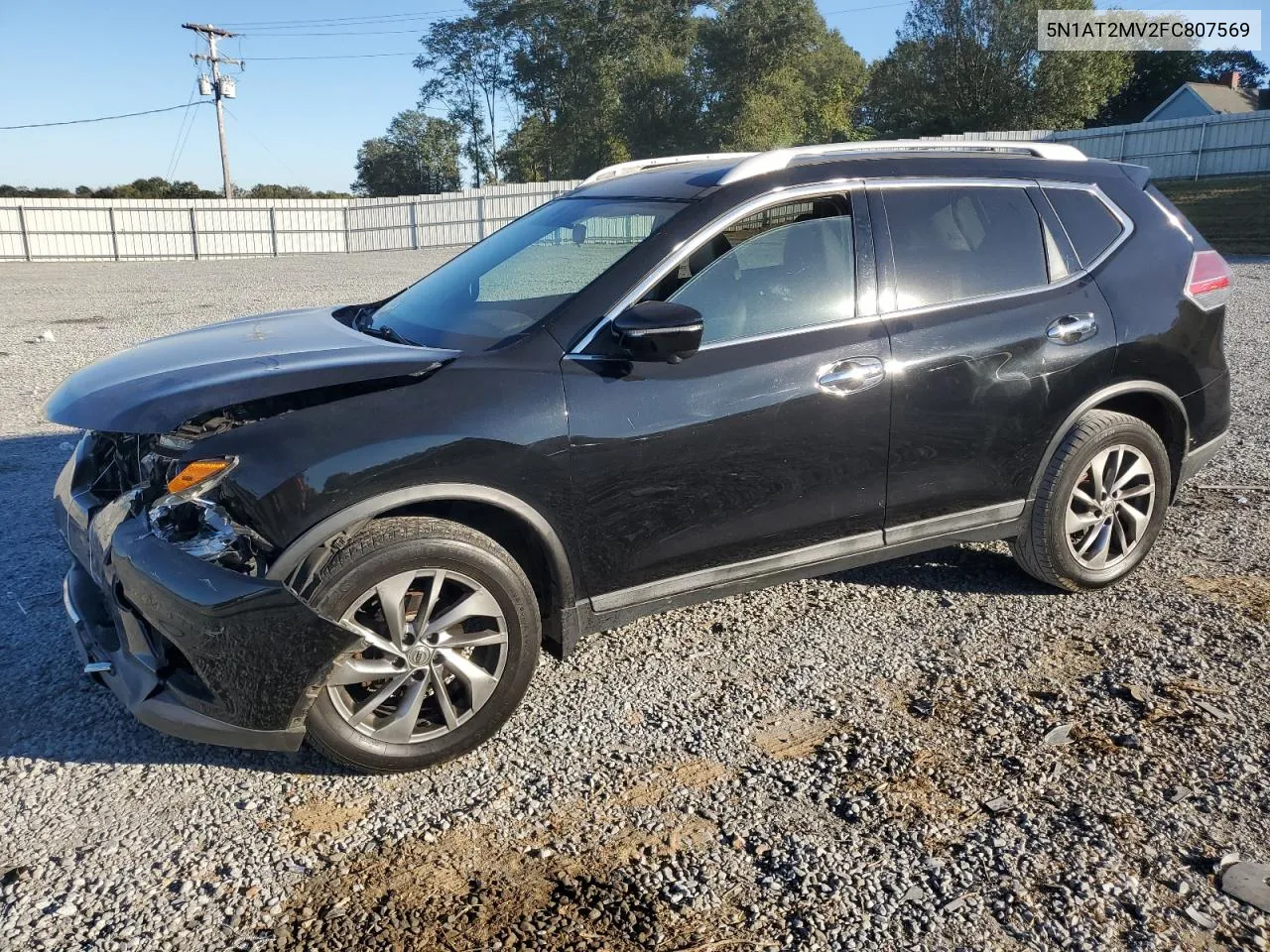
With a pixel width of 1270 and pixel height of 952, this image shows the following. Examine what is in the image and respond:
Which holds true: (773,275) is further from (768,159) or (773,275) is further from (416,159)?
(416,159)

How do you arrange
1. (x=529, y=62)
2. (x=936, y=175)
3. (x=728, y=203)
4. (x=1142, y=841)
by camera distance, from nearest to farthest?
(x=1142, y=841) < (x=728, y=203) < (x=936, y=175) < (x=529, y=62)

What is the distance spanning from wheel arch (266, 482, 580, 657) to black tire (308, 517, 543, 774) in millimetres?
59

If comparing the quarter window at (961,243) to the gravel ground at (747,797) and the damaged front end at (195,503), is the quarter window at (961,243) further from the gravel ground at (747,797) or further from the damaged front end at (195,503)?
the damaged front end at (195,503)

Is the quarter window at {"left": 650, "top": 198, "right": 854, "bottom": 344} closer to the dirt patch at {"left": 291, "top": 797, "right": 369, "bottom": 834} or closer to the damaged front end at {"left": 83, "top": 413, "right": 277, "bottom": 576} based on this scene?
the damaged front end at {"left": 83, "top": 413, "right": 277, "bottom": 576}

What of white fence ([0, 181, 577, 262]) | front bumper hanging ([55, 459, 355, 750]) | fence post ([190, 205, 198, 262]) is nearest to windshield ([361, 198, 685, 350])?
front bumper hanging ([55, 459, 355, 750])

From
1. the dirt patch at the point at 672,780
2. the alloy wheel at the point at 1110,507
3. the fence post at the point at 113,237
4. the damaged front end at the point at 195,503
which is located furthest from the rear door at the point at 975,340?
the fence post at the point at 113,237

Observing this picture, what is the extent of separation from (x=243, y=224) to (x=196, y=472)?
117ft

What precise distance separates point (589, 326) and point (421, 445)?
75 centimetres

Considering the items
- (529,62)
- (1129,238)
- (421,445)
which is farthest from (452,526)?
(529,62)

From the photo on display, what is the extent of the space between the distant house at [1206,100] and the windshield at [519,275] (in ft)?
193

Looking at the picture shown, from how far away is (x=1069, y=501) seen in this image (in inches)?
168

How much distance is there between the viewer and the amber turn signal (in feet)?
9.50

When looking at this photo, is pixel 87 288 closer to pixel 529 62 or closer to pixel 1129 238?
pixel 1129 238

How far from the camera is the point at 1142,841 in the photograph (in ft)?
9.04
